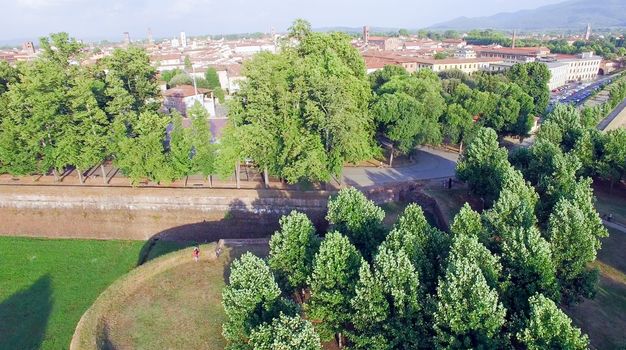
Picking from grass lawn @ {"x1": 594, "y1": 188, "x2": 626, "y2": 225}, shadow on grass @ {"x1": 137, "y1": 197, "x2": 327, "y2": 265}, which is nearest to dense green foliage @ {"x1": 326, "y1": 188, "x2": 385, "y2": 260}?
shadow on grass @ {"x1": 137, "y1": 197, "x2": 327, "y2": 265}

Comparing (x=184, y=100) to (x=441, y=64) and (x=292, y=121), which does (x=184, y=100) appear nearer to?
(x=292, y=121)

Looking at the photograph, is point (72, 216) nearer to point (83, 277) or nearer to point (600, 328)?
point (83, 277)

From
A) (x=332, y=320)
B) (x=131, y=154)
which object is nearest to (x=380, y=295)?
(x=332, y=320)

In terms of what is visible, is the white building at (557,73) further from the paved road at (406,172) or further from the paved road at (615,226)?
the paved road at (615,226)

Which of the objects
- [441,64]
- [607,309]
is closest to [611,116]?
[441,64]

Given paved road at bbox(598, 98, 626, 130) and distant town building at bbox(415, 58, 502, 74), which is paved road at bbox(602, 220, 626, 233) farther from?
distant town building at bbox(415, 58, 502, 74)

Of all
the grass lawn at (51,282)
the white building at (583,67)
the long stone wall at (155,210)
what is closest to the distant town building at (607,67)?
the white building at (583,67)
